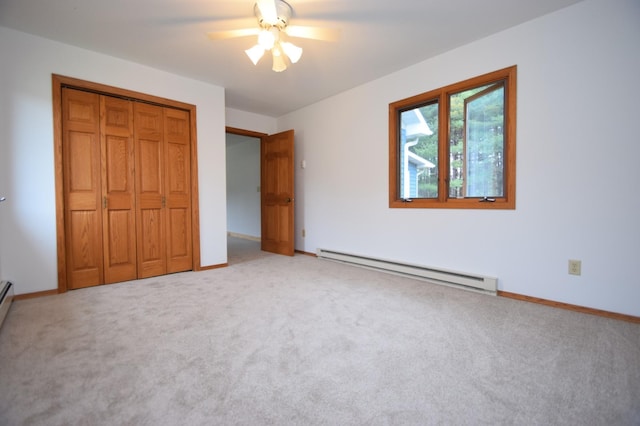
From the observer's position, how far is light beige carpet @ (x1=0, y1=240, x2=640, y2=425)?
1188 millimetres

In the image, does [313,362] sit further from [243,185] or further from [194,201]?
[243,185]

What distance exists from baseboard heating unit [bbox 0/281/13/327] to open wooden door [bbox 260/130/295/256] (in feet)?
10.4

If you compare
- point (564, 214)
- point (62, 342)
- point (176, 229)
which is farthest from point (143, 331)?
point (564, 214)

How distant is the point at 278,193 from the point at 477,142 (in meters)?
3.14

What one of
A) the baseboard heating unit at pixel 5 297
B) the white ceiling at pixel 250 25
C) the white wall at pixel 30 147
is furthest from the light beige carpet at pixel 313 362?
the white ceiling at pixel 250 25

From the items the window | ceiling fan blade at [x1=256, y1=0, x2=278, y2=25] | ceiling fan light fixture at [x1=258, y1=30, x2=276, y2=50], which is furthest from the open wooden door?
ceiling fan blade at [x1=256, y1=0, x2=278, y2=25]

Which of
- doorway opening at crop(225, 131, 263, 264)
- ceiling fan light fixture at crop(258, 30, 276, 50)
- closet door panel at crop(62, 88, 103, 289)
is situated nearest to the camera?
ceiling fan light fixture at crop(258, 30, 276, 50)

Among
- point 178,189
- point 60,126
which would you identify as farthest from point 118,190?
point 60,126

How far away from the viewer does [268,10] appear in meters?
2.05

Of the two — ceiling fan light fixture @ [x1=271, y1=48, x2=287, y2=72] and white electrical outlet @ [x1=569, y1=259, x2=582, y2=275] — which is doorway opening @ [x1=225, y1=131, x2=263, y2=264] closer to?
ceiling fan light fixture @ [x1=271, y1=48, x2=287, y2=72]

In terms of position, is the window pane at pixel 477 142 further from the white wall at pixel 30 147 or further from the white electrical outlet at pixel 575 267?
the white wall at pixel 30 147

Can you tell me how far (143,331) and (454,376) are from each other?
6.60 ft

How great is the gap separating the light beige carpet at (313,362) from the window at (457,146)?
1119 millimetres

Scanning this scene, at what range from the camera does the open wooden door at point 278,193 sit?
4.66 m
